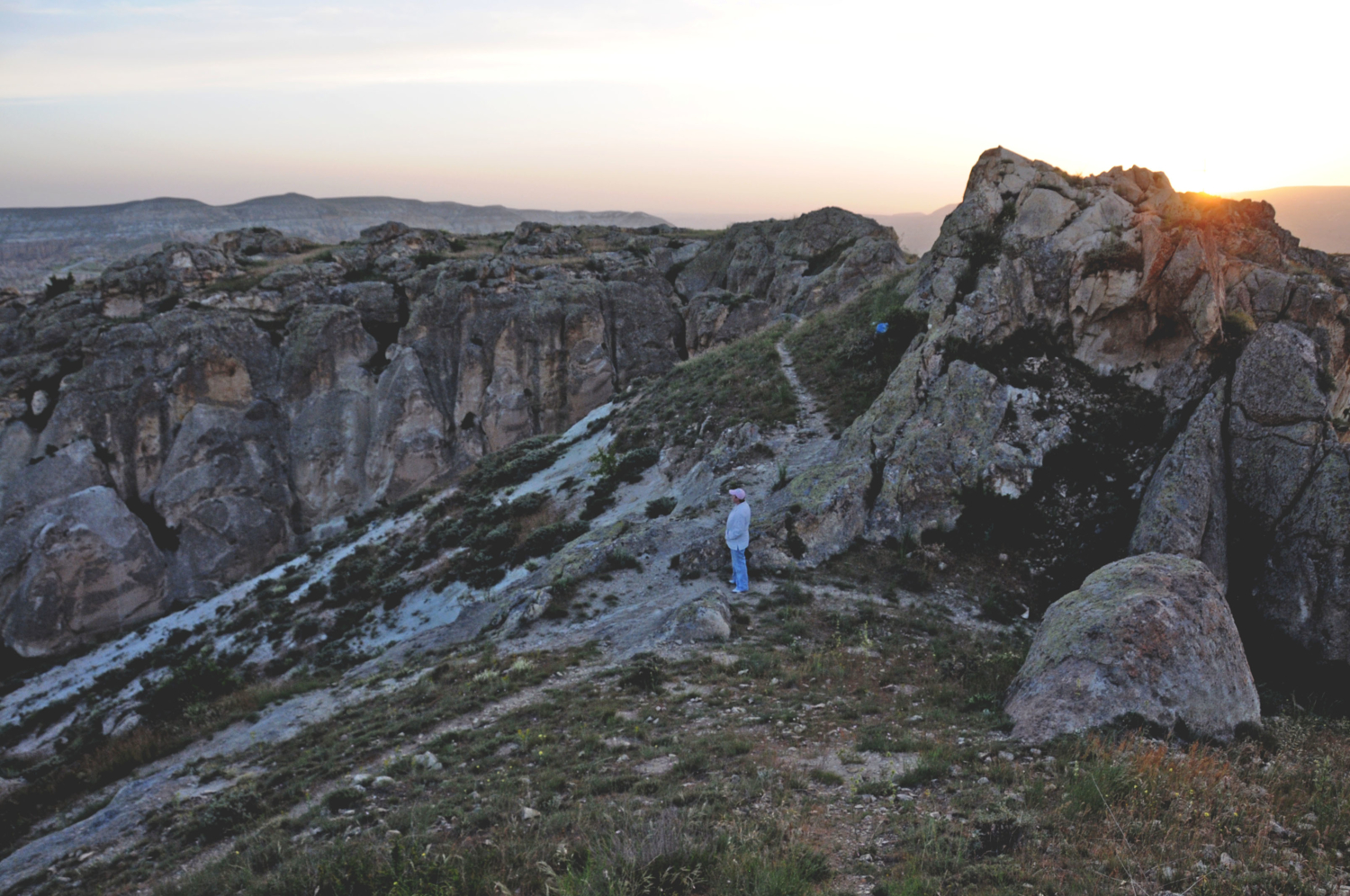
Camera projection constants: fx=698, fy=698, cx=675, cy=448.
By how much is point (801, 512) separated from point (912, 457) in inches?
133

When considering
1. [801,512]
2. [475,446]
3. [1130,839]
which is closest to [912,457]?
[801,512]

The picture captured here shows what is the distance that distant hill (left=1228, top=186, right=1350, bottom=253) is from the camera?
118350 millimetres

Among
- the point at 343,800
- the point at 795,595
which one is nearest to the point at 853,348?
the point at 795,595

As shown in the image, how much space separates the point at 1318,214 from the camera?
143m

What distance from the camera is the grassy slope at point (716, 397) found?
2626 centimetres

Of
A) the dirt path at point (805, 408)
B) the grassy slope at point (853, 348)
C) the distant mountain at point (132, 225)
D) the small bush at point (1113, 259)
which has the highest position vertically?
the distant mountain at point (132, 225)

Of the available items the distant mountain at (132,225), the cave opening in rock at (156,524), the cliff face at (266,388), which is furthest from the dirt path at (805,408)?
the distant mountain at (132,225)

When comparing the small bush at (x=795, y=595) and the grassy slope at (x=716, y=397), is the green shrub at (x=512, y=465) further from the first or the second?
the small bush at (x=795, y=595)

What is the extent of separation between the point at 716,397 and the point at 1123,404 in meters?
14.5

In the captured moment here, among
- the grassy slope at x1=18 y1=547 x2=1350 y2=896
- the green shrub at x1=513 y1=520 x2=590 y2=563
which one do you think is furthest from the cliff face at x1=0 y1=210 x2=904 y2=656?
the grassy slope at x1=18 y1=547 x2=1350 y2=896

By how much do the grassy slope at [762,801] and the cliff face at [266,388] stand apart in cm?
3689

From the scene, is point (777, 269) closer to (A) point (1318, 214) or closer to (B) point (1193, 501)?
(B) point (1193, 501)

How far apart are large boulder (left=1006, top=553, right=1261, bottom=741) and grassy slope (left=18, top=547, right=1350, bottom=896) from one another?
0.52m

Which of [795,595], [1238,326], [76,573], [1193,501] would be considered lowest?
[76,573]
